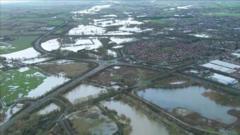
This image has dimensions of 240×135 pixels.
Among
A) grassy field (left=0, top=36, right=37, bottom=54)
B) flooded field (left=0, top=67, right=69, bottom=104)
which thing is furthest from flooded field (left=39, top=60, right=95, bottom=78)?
grassy field (left=0, top=36, right=37, bottom=54)

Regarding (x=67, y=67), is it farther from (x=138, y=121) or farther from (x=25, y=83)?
(x=138, y=121)

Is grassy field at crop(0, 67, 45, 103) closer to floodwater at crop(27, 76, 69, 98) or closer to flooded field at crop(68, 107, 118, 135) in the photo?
floodwater at crop(27, 76, 69, 98)

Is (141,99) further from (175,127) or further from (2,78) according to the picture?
(2,78)

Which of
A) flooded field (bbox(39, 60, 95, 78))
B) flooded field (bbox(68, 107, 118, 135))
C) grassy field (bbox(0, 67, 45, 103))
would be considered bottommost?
flooded field (bbox(68, 107, 118, 135))

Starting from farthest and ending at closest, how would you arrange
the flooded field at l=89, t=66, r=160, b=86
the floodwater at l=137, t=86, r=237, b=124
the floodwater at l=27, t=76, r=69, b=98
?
the flooded field at l=89, t=66, r=160, b=86 → the floodwater at l=27, t=76, r=69, b=98 → the floodwater at l=137, t=86, r=237, b=124

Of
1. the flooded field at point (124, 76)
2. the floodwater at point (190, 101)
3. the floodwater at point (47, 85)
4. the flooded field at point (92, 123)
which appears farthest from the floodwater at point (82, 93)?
the floodwater at point (190, 101)

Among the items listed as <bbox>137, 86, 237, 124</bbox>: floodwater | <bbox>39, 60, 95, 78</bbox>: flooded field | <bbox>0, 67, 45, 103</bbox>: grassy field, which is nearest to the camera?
<bbox>137, 86, 237, 124</bbox>: floodwater

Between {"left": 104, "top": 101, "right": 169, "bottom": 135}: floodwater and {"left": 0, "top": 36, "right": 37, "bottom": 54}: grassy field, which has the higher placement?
{"left": 0, "top": 36, "right": 37, "bottom": 54}: grassy field

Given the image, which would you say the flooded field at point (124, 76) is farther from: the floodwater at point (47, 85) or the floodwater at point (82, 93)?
the floodwater at point (47, 85)
